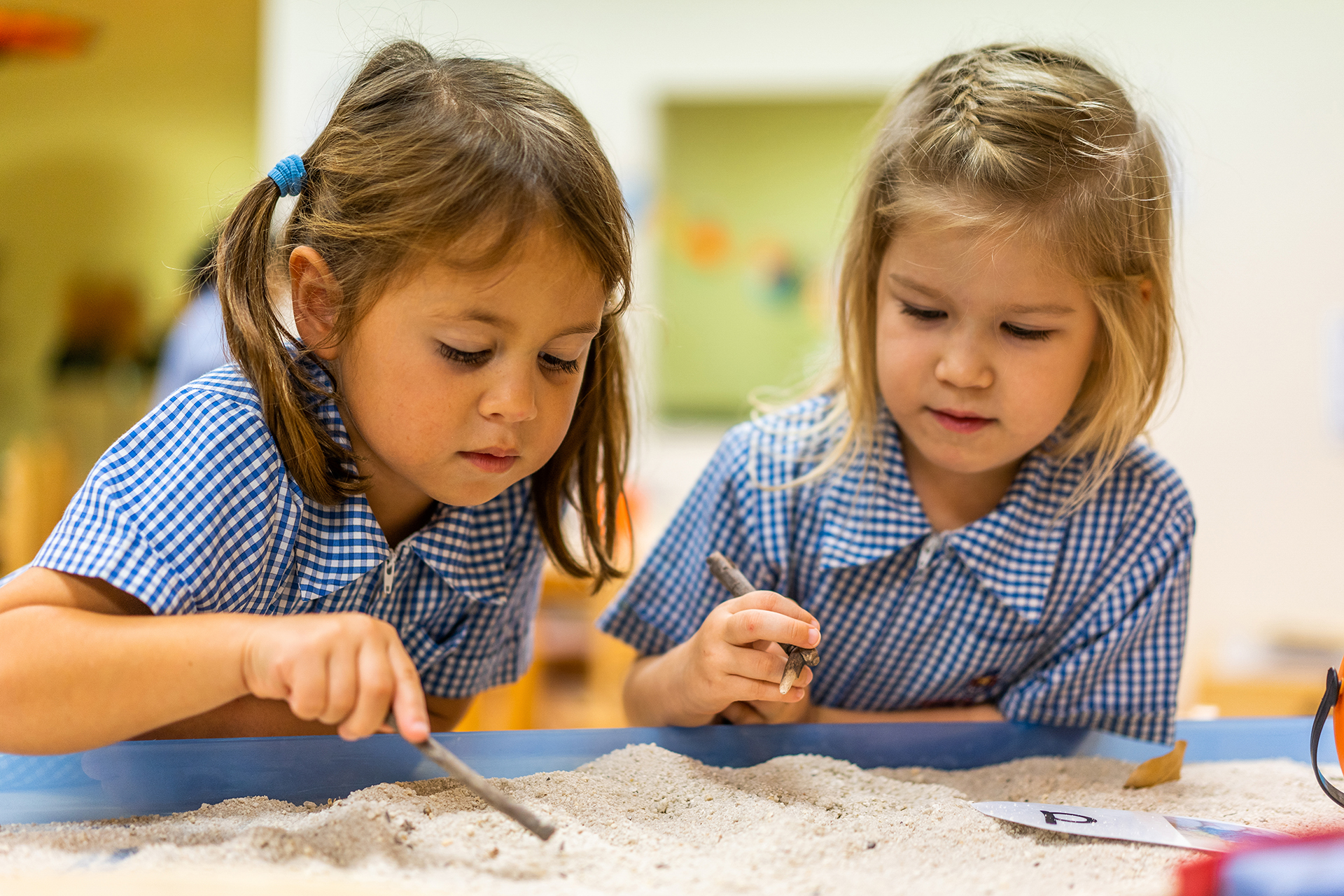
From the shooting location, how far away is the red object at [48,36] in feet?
11.4

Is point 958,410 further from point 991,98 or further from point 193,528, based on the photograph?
point 193,528

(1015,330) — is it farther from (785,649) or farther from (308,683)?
(308,683)

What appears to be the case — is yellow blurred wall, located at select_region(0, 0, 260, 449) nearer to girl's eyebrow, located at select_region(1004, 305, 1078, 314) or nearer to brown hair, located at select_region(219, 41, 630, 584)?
brown hair, located at select_region(219, 41, 630, 584)

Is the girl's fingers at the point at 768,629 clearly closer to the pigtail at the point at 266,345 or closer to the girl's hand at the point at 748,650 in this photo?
the girl's hand at the point at 748,650

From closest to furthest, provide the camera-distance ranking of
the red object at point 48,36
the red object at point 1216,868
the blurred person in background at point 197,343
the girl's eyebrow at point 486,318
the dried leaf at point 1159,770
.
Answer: the red object at point 1216,868 < the girl's eyebrow at point 486,318 < the dried leaf at point 1159,770 < the blurred person in background at point 197,343 < the red object at point 48,36

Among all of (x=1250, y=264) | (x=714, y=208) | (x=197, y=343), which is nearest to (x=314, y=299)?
(x=197, y=343)

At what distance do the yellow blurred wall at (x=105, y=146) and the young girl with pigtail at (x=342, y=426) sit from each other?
3.11 meters

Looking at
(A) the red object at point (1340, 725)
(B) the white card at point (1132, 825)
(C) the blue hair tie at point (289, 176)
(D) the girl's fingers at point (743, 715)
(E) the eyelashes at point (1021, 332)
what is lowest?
Answer: (D) the girl's fingers at point (743, 715)

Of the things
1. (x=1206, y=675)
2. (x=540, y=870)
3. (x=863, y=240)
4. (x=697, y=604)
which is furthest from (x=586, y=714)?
(x=540, y=870)

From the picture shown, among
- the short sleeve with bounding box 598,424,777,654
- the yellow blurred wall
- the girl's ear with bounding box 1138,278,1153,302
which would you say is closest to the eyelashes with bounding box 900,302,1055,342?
the girl's ear with bounding box 1138,278,1153,302

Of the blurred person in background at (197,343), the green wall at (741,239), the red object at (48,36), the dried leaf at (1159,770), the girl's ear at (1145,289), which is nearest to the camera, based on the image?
the dried leaf at (1159,770)

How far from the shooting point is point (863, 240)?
2.99ft

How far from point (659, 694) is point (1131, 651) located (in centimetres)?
43

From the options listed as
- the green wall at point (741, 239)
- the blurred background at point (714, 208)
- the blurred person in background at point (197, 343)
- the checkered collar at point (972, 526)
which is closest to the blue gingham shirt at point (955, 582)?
the checkered collar at point (972, 526)
